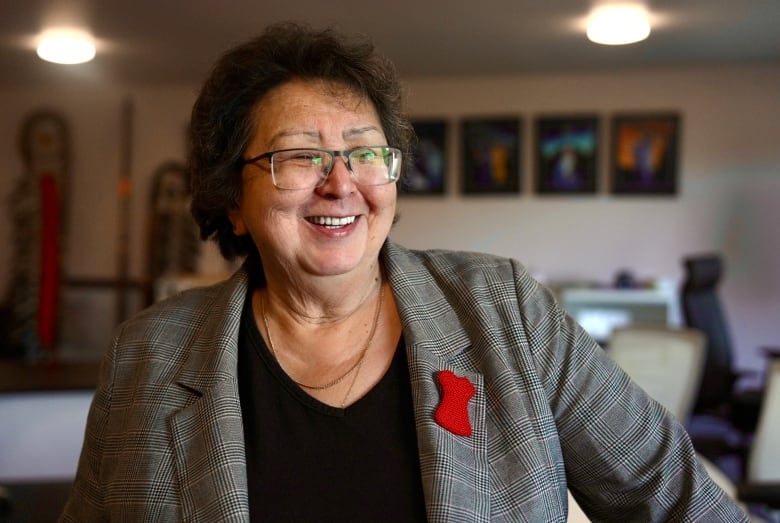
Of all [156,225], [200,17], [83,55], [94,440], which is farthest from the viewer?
[156,225]

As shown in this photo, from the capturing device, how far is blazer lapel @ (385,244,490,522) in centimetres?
118

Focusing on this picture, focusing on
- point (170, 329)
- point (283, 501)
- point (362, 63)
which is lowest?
point (283, 501)

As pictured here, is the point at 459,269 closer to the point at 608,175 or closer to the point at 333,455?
the point at 333,455

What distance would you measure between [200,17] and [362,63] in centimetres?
377

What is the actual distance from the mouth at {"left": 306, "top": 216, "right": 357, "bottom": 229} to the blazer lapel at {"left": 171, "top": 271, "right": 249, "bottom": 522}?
23cm

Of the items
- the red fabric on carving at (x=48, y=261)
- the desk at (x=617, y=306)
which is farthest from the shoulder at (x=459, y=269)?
the red fabric on carving at (x=48, y=261)

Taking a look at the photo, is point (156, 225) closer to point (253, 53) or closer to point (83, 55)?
point (83, 55)

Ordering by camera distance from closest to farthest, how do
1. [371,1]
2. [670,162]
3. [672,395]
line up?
[672,395] → [371,1] → [670,162]

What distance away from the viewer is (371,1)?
14.6ft

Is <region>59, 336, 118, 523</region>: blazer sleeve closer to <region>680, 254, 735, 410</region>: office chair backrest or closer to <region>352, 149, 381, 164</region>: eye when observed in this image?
<region>352, 149, 381, 164</region>: eye

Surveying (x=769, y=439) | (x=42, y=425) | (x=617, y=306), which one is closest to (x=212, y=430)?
(x=42, y=425)

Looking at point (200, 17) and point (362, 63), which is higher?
point (200, 17)

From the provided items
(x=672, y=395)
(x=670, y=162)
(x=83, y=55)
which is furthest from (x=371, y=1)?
(x=670, y=162)

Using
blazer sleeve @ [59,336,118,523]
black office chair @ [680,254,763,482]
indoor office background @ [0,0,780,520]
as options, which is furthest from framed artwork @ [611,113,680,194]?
blazer sleeve @ [59,336,118,523]
